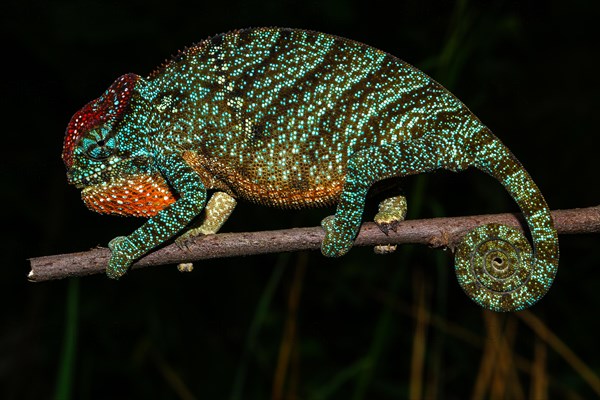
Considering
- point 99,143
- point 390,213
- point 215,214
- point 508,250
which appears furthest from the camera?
point 215,214

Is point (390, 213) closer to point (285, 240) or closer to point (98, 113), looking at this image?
point (285, 240)

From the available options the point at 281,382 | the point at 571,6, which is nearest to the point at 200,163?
the point at 281,382

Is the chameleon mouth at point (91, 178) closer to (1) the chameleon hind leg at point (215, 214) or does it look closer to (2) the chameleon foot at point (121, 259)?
(2) the chameleon foot at point (121, 259)

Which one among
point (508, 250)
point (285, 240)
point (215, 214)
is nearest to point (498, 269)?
point (508, 250)

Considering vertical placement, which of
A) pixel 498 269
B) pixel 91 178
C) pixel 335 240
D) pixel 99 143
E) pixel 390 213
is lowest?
pixel 498 269

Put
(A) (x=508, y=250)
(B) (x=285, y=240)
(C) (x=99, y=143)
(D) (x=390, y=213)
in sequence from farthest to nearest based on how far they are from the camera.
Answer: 1. (D) (x=390, y=213)
2. (C) (x=99, y=143)
3. (A) (x=508, y=250)
4. (B) (x=285, y=240)

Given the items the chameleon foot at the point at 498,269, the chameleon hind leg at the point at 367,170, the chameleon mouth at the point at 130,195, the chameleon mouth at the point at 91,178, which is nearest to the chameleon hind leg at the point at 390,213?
the chameleon hind leg at the point at 367,170

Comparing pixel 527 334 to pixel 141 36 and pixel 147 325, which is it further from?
pixel 141 36

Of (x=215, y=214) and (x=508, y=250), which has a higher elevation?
(x=215, y=214)
